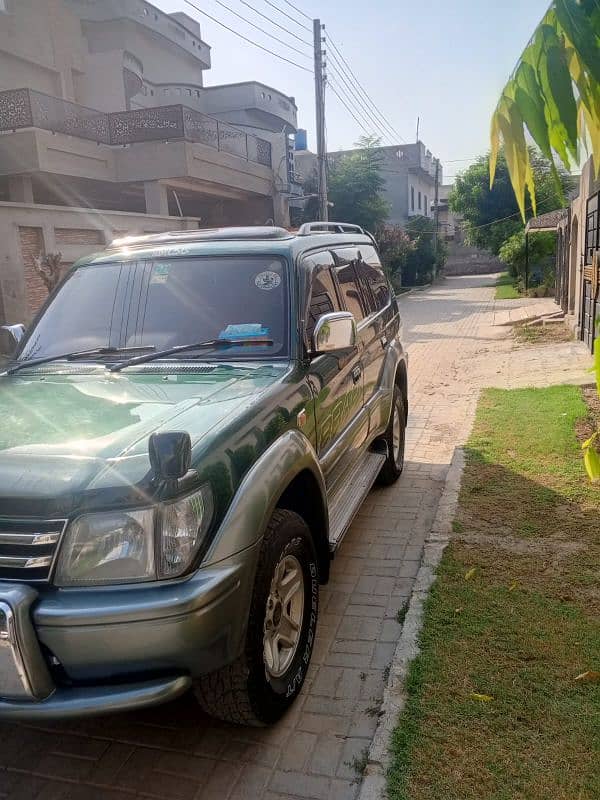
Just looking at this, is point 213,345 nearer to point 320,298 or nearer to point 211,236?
point 320,298

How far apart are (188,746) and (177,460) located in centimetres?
144

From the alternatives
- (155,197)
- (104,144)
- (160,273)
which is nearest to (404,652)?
(160,273)

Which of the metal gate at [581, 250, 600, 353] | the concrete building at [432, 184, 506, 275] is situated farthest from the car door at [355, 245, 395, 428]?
the concrete building at [432, 184, 506, 275]

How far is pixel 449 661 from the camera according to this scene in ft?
10.7

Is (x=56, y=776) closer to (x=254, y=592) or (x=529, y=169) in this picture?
(x=254, y=592)

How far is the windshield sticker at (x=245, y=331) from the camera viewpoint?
352 cm

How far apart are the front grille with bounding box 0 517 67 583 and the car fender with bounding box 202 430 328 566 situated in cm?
51

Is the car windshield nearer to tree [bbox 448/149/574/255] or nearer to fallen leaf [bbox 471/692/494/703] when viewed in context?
fallen leaf [bbox 471/692/494/703]

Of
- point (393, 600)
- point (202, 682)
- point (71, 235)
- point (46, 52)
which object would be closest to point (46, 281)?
point (71, 235)

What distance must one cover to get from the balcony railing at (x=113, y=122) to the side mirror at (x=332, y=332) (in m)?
15.0

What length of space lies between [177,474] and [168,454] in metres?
0.07

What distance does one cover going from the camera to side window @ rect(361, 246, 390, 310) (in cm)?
558

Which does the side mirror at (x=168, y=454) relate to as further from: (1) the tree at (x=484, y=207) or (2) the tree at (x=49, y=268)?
(1) the tree at (x=484, y=207)

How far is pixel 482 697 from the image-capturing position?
296cm
